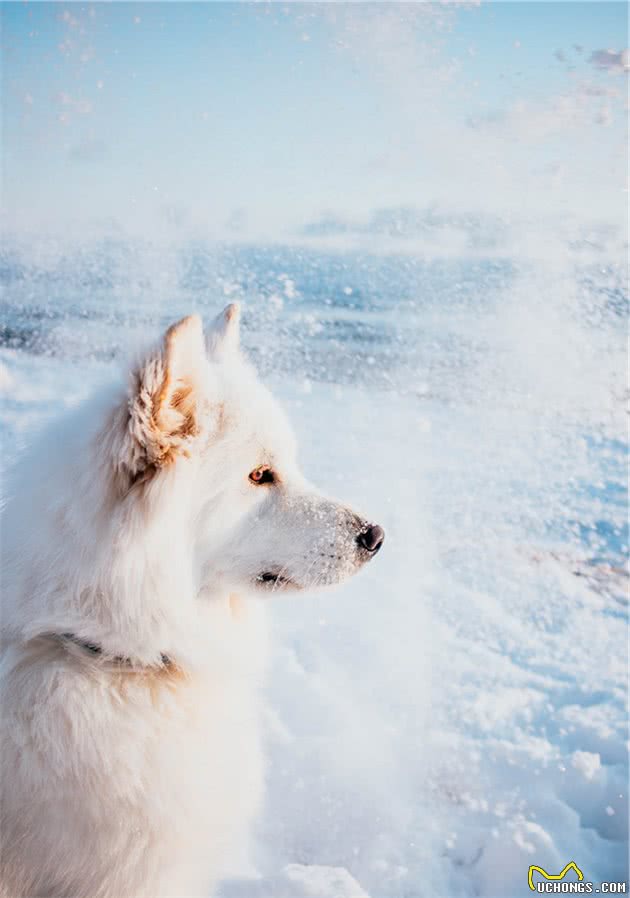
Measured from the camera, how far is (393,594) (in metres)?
5.23

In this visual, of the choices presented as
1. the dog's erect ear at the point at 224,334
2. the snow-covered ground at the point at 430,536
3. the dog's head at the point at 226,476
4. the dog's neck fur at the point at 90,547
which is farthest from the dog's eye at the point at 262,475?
the snow-covered ground at the point at 430,536

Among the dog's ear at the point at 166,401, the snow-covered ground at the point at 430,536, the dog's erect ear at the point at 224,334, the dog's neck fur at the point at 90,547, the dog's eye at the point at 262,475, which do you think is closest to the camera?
the dog's ear at the point at 166,401

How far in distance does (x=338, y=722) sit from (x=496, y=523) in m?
3.29

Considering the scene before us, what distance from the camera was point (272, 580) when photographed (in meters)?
2.25

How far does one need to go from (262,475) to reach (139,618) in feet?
2.00

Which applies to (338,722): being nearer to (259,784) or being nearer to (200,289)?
(259,784)

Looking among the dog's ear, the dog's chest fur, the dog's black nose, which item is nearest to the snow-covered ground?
the dog's ear

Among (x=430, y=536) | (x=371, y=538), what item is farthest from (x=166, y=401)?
(x=430, y=536)

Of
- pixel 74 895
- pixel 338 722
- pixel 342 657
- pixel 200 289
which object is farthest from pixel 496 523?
pixel 74 895

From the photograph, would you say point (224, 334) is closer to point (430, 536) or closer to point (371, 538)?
point (371, 538)

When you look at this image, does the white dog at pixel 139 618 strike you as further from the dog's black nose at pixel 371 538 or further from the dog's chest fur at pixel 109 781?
the dog's black nose at pixel 371 538

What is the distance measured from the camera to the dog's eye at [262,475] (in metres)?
2.23

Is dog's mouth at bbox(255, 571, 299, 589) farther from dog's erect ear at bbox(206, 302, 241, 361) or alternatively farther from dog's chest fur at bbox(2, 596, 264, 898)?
dog's erect ear at bbox(206, 302, 241, 361)

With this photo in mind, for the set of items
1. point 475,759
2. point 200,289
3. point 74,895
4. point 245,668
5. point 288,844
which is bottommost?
point 288,844
